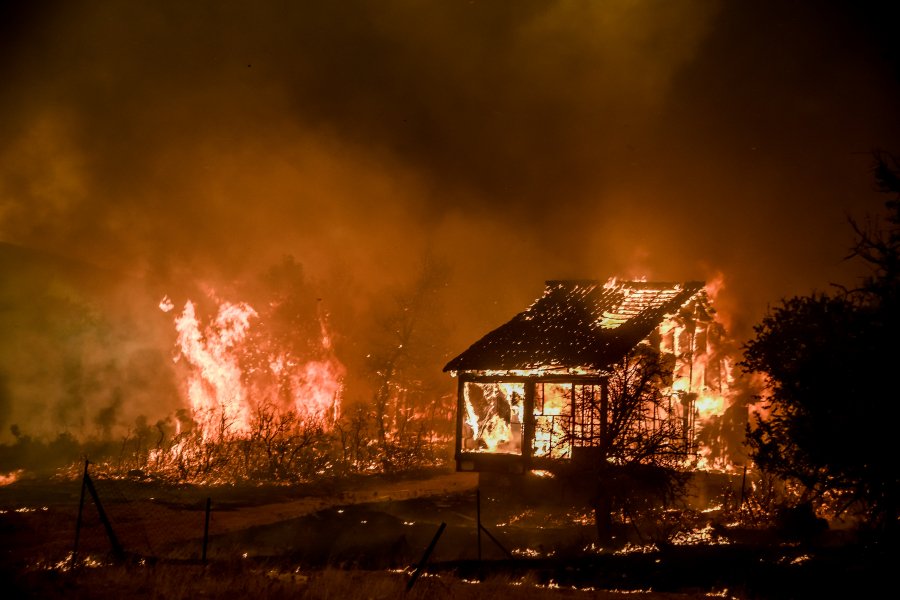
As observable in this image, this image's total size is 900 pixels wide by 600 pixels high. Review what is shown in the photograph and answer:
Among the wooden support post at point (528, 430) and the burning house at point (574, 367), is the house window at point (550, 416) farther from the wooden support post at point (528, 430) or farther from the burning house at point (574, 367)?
the wooden support post at point (528, 430)

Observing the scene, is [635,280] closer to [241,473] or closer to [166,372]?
[241,473]

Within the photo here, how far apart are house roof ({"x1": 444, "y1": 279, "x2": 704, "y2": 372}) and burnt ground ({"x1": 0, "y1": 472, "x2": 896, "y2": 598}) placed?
15.7ft

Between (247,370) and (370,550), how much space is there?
78.5 feet

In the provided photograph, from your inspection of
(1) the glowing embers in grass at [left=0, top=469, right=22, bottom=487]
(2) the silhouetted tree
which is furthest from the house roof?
(1) the glowing embers in grass at [left=0, top=469, right=22, bottom=487]

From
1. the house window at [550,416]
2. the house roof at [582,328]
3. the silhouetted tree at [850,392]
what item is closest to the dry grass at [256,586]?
the silhouetted tree at [850,392]

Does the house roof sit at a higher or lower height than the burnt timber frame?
higher

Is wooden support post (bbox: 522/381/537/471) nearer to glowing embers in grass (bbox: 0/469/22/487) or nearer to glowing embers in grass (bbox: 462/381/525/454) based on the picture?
glowing embers in grass (bbox: 462/381/525/454)

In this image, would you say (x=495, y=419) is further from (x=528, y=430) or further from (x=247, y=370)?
(x=247, y=370)

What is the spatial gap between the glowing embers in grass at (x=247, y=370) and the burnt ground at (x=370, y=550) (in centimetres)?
1232

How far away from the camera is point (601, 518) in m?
18.1

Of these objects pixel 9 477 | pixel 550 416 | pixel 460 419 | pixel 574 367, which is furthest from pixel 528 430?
pixel 9 477

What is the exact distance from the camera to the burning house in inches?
900

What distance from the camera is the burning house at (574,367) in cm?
2286

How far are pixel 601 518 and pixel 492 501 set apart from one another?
21.8 ft
